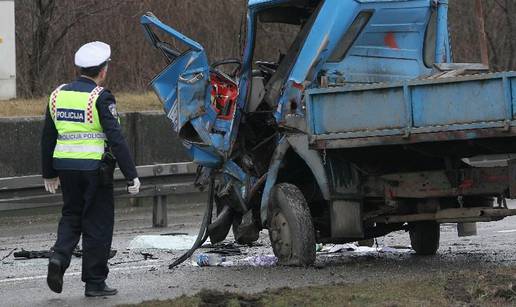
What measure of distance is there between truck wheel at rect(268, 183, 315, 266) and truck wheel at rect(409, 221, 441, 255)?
1473 mm

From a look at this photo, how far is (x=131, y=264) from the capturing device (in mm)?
9508

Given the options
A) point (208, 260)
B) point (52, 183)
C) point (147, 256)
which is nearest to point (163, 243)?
point (147, 256)

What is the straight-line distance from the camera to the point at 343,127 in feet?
27.3

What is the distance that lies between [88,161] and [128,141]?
852 centimetres

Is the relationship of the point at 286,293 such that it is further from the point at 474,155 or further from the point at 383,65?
the point at 383,65

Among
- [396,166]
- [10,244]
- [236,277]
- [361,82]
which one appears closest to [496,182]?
[396,166]

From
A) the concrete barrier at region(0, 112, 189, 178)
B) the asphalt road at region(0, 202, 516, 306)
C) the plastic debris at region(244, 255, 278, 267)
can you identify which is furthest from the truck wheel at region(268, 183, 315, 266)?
the concrete barrier at region(0, 112, 189, 178)

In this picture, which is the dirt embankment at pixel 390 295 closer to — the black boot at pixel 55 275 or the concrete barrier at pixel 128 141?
the black boot at pixel 55 275

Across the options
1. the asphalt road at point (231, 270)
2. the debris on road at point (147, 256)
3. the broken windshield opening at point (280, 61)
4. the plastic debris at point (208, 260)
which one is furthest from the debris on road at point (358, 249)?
the broken windshield opening at point (280, 61)

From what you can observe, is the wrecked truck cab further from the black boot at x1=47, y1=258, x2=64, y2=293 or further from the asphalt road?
the black boot at x1=47, y1=258, x2=64, y2=293

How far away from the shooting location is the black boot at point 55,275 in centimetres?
730

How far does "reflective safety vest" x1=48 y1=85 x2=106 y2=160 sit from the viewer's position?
294 inches

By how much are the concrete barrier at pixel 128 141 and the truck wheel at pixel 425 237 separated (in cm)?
676

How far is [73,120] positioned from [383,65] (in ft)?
10.0
